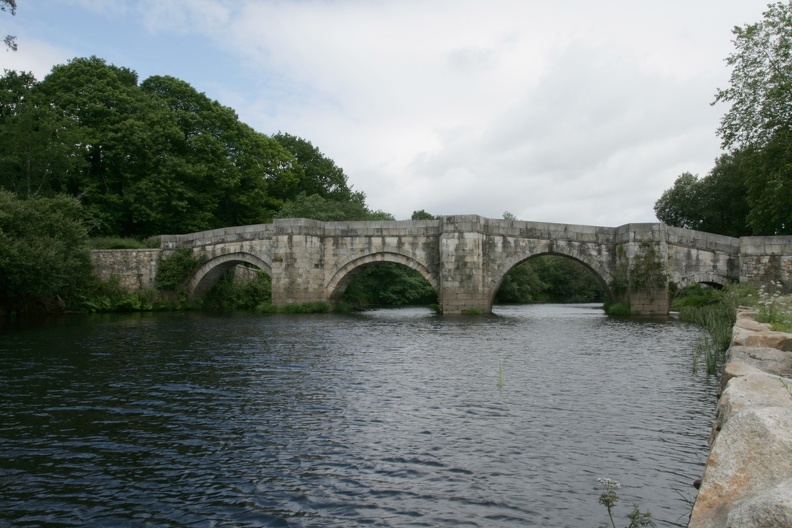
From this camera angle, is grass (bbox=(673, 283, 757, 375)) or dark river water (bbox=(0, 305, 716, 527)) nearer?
dark river water (bbox=(0, 305, 716, 527))

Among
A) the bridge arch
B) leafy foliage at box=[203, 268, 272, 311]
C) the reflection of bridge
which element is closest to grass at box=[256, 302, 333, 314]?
the reflection of bridge

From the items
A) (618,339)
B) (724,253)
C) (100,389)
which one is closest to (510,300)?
(724,253)

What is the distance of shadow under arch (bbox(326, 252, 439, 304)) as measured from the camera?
28203mm

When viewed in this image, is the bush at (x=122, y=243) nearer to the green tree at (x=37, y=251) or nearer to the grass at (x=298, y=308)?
the green tree at (x=37, y=251)

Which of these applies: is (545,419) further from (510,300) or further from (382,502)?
(510,300)

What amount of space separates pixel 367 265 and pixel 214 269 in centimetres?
777

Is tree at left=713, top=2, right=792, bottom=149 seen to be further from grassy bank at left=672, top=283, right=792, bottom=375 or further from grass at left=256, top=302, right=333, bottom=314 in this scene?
grass at left=256, top=302, right=333, bottom=314

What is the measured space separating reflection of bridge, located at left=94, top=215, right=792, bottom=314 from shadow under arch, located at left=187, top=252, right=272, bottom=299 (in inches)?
3.5

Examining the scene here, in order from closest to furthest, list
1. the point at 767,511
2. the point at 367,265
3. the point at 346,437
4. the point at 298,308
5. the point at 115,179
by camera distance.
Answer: the point at 767,511, the point at 346,437, the point at 298,308, the point at 367,265, the point at 115,179

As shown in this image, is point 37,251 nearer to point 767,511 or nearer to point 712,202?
point 767,511

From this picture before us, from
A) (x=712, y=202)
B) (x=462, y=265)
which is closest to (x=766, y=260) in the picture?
(x=462, y=265)

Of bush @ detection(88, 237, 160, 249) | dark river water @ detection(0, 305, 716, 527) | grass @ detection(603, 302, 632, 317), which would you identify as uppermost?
bush @ detection(88, 237, 160, 249)

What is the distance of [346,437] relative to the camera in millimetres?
7074

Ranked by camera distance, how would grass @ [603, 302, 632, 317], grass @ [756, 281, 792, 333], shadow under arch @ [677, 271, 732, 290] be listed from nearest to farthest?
grass @ [756, 281, 792, 333] < shadow under arch @ [677, 271, 732, 290] < grass @ [603, 302, 632, 317]
